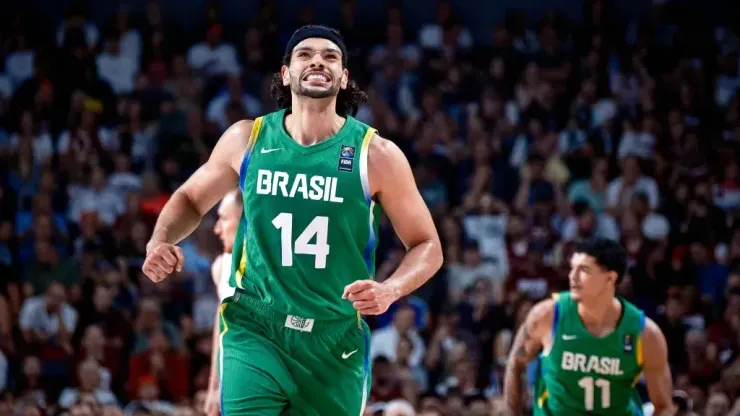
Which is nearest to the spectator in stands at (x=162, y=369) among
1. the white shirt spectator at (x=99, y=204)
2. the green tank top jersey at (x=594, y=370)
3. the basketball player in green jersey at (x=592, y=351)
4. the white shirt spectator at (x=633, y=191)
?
the white shirt spectator at (x=99, y=204)

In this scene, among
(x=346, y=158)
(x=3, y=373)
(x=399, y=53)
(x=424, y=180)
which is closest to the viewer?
(x=346, y=158)

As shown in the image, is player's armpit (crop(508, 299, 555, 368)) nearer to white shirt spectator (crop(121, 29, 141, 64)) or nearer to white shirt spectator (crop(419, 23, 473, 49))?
white shirt spectator (crop(419, 23, 473, 49))

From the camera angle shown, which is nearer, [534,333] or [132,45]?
[534,333]

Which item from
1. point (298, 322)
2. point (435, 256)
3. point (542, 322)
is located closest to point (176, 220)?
point (298, 322)

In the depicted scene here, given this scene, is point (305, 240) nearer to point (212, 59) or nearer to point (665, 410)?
point (665, 410)

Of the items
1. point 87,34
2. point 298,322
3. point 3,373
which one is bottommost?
point 3,373

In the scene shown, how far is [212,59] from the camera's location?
13656 mm

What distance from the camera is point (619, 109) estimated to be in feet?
44.2

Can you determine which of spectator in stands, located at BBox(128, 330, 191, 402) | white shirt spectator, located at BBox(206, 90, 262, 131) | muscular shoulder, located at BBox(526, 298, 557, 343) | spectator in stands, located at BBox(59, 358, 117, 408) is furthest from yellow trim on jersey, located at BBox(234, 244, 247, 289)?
white shirt spectator, located at BBox(206, 90, 262, 131)

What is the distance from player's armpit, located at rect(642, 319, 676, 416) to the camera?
671cm

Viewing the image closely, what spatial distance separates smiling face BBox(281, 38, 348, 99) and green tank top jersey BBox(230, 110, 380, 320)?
234 mm

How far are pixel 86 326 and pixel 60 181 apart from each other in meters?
2.16

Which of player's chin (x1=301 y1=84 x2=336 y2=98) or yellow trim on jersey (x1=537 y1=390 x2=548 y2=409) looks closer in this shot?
player's chin (x1=301 y1=84 x2=336 y2=98)

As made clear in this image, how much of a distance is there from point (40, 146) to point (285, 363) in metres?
8.38
